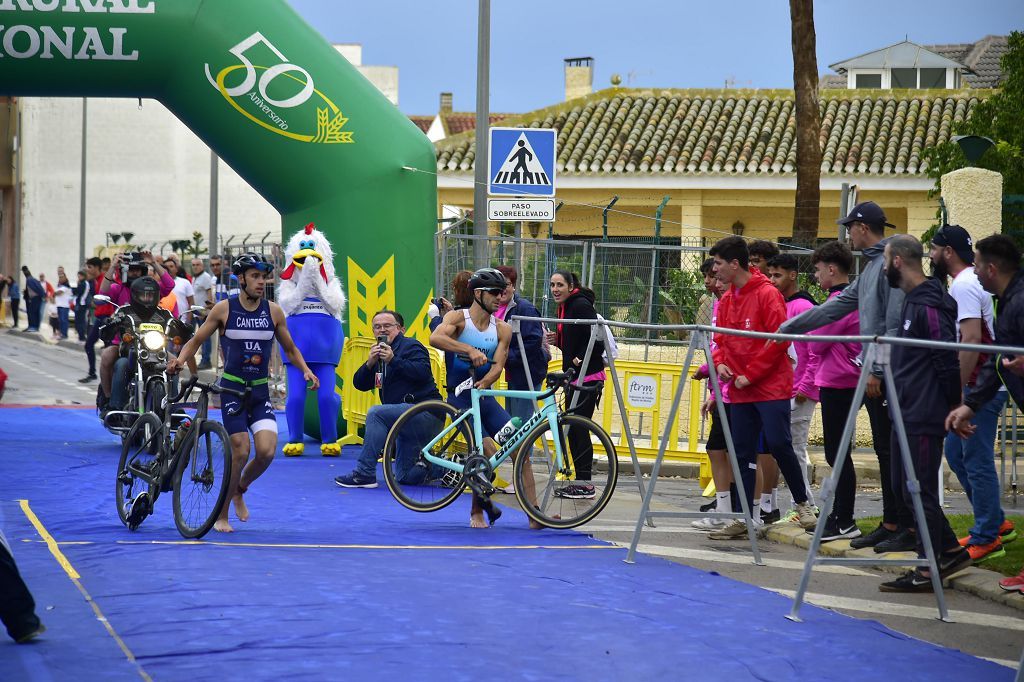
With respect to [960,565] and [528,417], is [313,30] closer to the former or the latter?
[528,417]

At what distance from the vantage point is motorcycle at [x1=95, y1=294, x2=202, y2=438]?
1266 centimetres

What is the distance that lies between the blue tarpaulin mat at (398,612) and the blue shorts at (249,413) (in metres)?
0.71

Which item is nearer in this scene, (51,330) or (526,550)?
(526,550)

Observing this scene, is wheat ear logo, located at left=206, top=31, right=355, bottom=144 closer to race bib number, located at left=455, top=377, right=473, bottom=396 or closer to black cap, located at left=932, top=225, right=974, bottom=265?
race bib number, located at left=455, top=377, right=473, bottom=396

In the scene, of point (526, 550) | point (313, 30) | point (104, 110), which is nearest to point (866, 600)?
point (526, 550)

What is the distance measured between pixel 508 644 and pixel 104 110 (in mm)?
50111

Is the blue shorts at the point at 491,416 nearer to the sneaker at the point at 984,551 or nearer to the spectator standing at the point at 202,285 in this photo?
the sneaker at the point at 984,551

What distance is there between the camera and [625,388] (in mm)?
12727

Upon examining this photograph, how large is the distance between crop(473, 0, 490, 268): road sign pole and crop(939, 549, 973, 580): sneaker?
8671 mm

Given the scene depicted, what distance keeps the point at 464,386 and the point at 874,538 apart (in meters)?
3.06

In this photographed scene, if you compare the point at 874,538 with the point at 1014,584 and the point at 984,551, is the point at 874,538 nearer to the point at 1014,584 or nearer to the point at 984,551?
the point at 984,551

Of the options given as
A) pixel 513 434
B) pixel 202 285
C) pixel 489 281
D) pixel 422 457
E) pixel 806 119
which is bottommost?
pixel 422 457

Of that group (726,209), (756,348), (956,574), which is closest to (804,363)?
(756,348)

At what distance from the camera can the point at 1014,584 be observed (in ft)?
24.9
